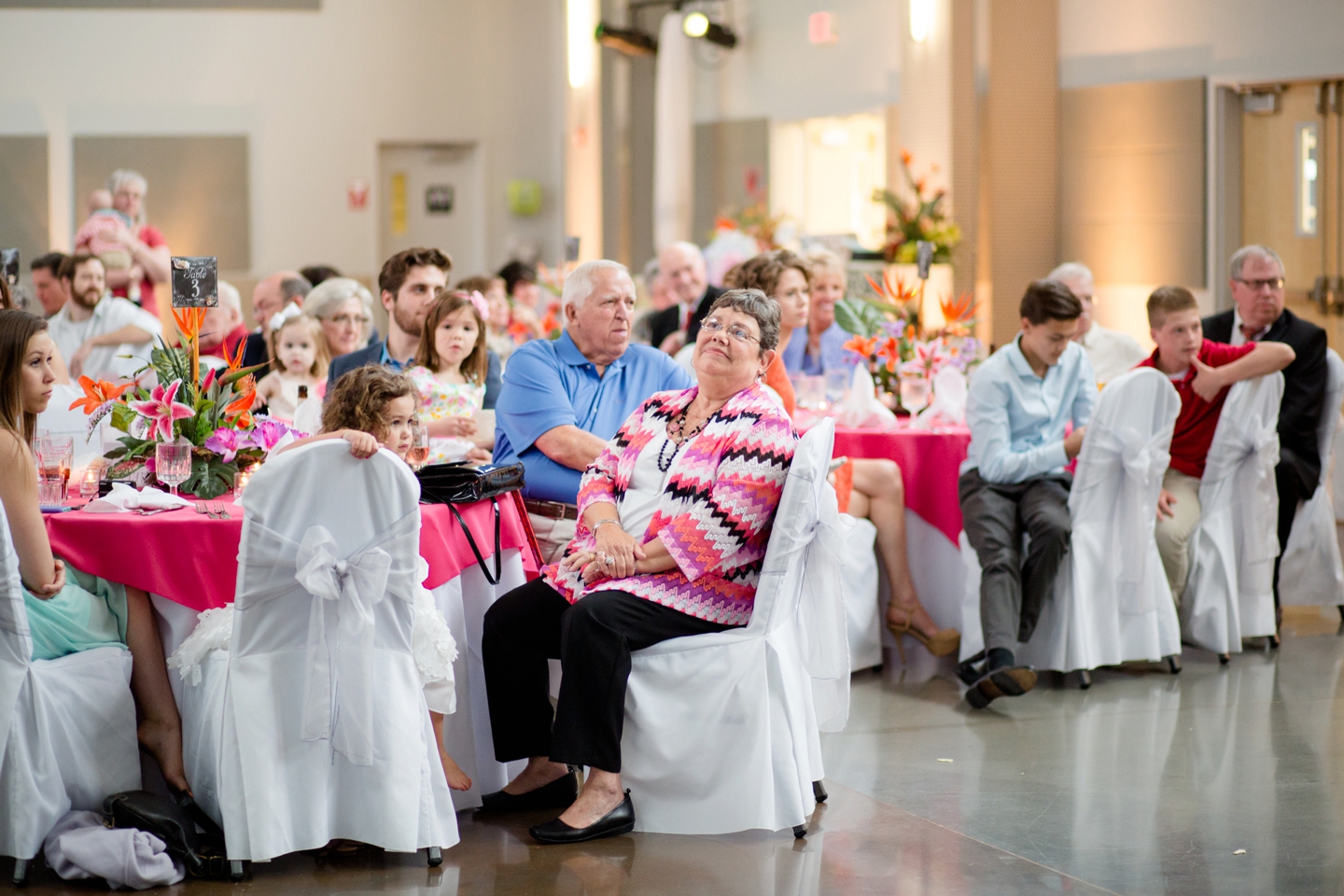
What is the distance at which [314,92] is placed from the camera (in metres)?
12.7

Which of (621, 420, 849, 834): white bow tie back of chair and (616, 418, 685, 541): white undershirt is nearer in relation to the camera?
(621, 420, 849, 834): white bow tie back of chair

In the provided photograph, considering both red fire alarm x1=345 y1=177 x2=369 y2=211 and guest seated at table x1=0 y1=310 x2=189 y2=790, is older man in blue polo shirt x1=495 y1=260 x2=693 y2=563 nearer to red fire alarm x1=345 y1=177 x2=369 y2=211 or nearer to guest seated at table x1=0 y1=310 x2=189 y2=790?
guest seated at table x1=0 y1=310 x2=189 y2=790

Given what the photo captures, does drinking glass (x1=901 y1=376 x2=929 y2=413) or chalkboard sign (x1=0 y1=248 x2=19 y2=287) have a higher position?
chalkboard sign (x1=0 y1=248 x2=19 y2=287)

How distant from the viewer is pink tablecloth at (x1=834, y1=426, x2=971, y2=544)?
16.4 feet

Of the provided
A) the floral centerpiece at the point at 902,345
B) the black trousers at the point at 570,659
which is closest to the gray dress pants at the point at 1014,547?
the floral centerpiece at the point at 902,345

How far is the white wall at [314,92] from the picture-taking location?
11961 mm

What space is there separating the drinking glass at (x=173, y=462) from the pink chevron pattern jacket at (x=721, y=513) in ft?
3.06

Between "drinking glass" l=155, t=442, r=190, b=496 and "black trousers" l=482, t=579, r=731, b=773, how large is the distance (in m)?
0.79

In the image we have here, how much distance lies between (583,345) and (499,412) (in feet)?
0.98

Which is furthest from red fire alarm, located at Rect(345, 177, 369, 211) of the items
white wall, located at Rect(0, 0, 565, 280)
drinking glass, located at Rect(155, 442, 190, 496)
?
drinking glass, located at Rect(155, 442, 190, 496)

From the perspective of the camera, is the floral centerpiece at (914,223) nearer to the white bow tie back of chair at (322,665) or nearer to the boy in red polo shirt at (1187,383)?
the boy in red polo shirt at (1187,383)

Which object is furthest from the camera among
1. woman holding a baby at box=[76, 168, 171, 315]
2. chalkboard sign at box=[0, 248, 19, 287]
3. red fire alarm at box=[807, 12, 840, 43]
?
red fire alarm at box=[807, 12, 840, 43]

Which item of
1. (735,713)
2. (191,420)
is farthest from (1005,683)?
(191,420)

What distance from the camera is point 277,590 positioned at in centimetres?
294
